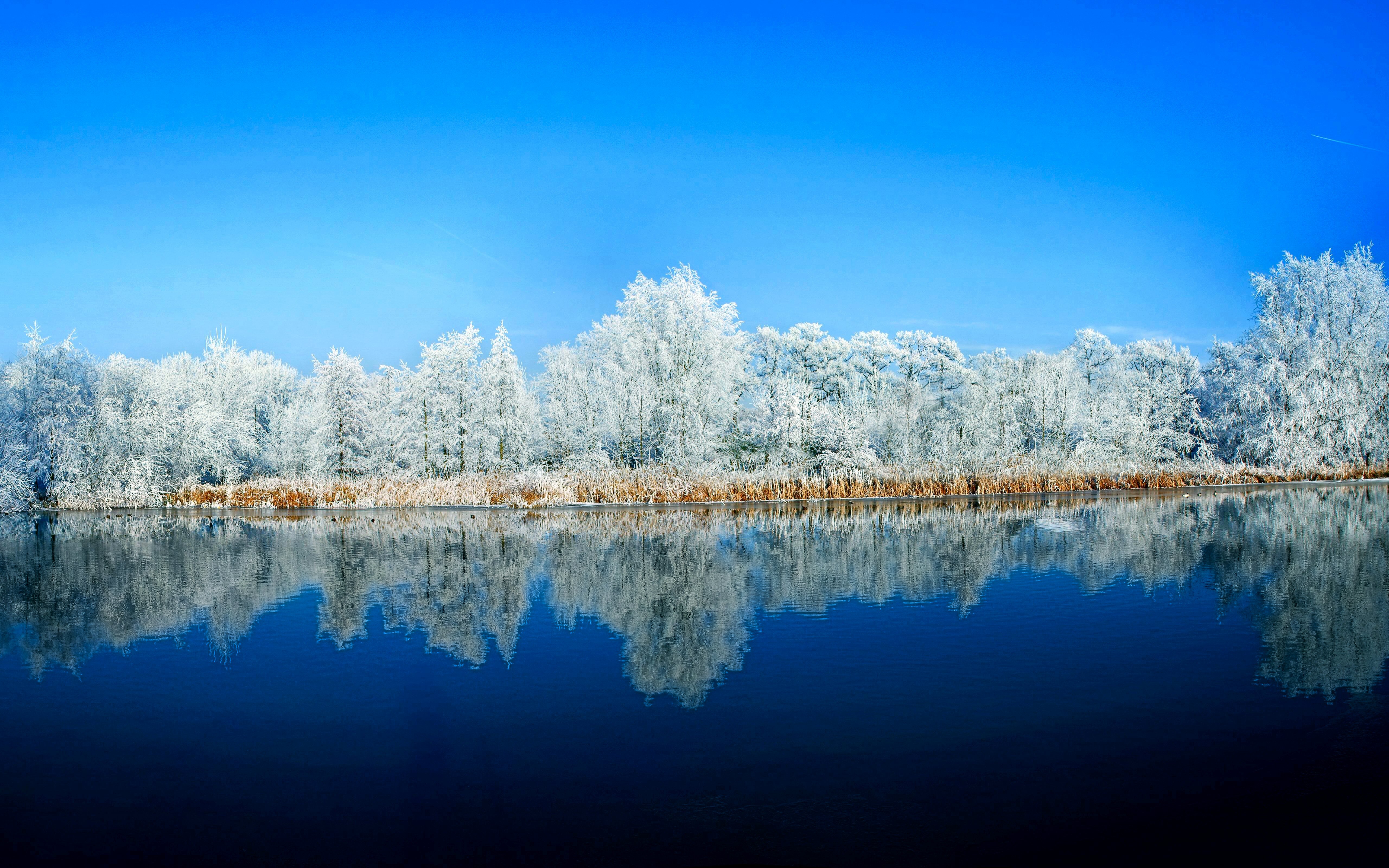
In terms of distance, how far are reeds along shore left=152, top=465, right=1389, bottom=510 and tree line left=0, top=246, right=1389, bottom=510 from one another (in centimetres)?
90

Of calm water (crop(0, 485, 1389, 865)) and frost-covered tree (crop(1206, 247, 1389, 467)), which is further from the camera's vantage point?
frost-covered tree (crop(1206, 247, 1389, 467))

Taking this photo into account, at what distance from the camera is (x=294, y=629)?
11.4 metres

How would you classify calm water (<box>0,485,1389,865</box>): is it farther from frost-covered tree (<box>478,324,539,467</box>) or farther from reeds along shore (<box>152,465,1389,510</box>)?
frost-covered tree (<box>478,324,539,467</box>)

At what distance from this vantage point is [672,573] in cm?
1525

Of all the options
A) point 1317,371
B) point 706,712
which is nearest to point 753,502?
point 706,712

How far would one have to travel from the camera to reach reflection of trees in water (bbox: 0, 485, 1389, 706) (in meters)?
10.3

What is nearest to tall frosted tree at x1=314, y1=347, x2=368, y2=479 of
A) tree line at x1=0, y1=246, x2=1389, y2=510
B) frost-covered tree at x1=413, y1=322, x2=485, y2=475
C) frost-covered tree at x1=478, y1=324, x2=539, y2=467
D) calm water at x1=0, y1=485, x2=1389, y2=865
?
tree line at x1=0, y1=246, x2=1389, y2=510

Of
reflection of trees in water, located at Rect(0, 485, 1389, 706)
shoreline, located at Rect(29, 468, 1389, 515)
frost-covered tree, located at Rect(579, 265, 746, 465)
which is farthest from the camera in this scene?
frost-covered tree, located at Rect(579, 265, 746, 465)

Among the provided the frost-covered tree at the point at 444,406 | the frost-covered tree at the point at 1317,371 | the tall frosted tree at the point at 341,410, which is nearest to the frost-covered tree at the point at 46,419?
the tall frosted tree at the point at 341,410

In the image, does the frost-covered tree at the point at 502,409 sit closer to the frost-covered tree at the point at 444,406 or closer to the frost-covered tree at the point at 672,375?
the frost-covered tree at the point at 444,406

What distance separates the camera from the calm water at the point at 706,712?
17.4 feet

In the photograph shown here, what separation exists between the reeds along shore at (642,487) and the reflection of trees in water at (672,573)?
20.0 ft

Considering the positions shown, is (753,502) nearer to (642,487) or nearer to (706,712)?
(642,487)

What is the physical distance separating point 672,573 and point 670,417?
23.2m
